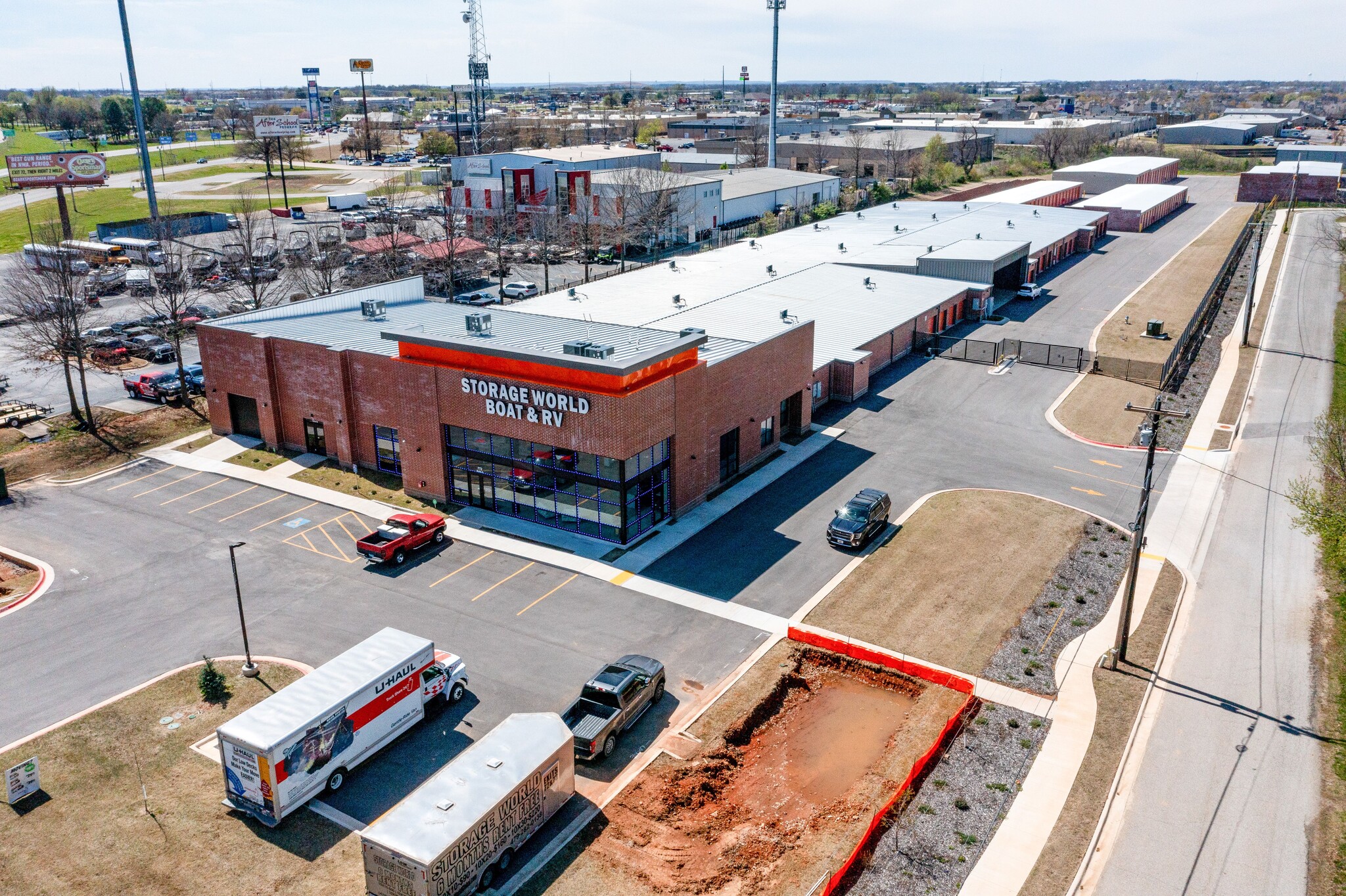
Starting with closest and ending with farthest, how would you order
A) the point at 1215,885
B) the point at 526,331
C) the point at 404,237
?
the point at 1215,885, the point at 526,331, the point at 404,237

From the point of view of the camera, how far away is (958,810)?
2472 cm

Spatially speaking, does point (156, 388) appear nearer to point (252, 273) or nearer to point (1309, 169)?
point (252, 273)

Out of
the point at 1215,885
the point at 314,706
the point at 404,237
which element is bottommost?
the point at 1215,885

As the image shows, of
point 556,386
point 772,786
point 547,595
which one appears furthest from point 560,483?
point 772,786

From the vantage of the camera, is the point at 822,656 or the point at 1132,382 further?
the point at 1132,382

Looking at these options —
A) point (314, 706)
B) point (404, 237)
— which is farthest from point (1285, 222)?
point (314, 706)

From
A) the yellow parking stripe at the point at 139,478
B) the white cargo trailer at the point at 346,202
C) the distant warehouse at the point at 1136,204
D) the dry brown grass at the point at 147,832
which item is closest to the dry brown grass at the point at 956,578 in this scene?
the dry brown grass at the point at 147,832

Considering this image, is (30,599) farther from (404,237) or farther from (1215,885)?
(404,237)

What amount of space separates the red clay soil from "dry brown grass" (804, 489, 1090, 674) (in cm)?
245

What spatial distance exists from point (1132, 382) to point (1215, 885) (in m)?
44.3

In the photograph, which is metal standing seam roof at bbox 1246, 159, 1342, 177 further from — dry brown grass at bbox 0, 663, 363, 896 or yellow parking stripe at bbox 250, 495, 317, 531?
dry brown grass at bbox 0, 663, 363, 896

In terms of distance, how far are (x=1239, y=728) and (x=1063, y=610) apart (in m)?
7.52

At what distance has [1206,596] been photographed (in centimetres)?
3591

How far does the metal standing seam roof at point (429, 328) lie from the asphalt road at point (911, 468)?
8110 mm
